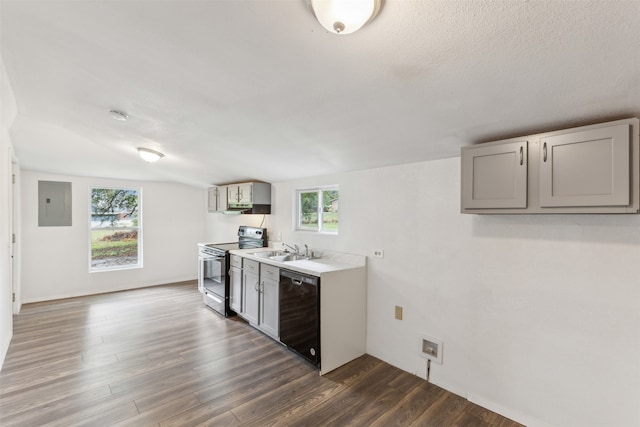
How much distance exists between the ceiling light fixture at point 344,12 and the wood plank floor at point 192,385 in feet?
7.86

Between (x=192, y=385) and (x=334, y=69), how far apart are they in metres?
2.68

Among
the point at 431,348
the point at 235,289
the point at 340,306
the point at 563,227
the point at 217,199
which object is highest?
the point at 217,199

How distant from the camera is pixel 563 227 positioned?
1.93m

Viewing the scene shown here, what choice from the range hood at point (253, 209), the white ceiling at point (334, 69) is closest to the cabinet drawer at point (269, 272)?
the range hood at point (253, 209)

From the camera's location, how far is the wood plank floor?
2109 mm

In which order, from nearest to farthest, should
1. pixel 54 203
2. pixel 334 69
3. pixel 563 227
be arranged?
pixel 334 69 → pixel 563 227 → pixel 54 203

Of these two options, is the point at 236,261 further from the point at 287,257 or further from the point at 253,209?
the point at 253,209

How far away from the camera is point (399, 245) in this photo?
281cm

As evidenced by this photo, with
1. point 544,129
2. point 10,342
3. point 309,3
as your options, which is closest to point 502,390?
point 544,129

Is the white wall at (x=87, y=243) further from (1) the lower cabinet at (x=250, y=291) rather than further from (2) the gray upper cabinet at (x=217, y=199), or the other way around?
(1) the lower cabinet at (x=250, y=291)

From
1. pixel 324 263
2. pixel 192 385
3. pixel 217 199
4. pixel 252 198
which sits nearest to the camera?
pixel 192 385

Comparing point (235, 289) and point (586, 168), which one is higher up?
point (586, 168)

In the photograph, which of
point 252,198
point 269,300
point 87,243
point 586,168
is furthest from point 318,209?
point 87,243

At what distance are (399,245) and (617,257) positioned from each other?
1468 mm
